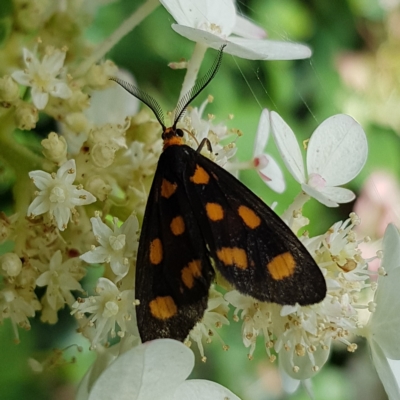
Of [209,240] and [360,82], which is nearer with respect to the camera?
[209,240]

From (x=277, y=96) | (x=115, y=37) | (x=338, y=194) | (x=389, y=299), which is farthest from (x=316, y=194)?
(x=277, y=96)

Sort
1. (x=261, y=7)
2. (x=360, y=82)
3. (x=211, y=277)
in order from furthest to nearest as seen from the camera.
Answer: (x=360, y=82)
(x=261, y=7)
(x=211, y=277)

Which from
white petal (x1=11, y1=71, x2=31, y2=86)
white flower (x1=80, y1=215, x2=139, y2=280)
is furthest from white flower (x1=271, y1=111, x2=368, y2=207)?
white petal (x1=11, y1=71, x2=31, y2=86)

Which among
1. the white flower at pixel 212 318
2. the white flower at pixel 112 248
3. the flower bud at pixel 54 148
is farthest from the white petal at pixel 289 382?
the flower bud at pixel 54 148

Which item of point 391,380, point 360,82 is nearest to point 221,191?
point 391,380

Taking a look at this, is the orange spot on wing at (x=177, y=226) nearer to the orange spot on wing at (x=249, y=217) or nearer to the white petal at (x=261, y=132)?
the orange spot on wing at (x=249, y=217)

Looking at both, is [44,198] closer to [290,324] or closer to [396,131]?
[290,324]

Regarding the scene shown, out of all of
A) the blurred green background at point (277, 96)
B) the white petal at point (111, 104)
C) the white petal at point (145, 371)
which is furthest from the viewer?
the blurred green background at point (277, 96)

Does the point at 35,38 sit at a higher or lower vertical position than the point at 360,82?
higher
